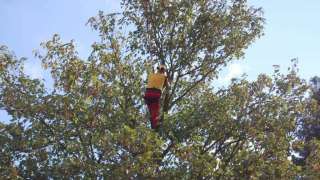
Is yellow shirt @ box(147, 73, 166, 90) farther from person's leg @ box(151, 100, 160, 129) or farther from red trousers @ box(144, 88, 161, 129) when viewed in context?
person's leg @ box(151, 100, 160, 129)

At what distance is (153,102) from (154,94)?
0.28 metres

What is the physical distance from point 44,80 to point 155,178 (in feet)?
16.5

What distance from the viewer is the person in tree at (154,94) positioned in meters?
17.2

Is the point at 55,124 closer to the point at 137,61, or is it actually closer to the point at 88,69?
the point at 88,69

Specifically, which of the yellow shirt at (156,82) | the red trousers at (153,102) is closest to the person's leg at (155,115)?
the red trousers at (153,102)

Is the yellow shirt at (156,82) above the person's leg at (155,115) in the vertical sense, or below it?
above

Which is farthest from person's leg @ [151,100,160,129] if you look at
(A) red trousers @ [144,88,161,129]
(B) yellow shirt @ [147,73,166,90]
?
(B) yellow shirt @ [147,73,166,90]

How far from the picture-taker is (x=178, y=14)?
1930 cm

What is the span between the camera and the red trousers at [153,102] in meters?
17.2

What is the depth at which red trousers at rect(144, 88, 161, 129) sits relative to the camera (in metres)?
17.2

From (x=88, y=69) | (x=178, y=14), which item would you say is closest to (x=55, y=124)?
(x=88, y=69)

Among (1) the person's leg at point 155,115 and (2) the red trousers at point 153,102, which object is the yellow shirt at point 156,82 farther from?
(1) the person's leg at point 155,115

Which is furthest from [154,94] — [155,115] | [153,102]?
[155,115]

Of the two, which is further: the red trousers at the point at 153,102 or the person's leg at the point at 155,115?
the person's leg at the point at 155,115
